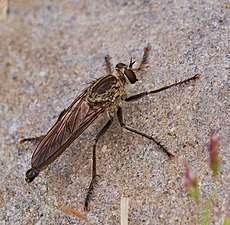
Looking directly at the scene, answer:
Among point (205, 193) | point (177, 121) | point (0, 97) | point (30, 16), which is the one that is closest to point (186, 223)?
point (205, 193)

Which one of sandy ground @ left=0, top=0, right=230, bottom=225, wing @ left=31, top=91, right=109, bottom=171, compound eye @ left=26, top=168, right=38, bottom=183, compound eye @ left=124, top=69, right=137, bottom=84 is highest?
wing @ left=31, top=91, right=109, bottom=171

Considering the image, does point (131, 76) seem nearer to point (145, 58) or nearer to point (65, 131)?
point (145, 58)

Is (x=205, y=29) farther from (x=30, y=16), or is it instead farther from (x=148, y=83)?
(x=30, y=16)

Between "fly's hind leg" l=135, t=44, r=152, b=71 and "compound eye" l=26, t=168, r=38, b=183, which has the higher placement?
"compound eye" l=26, t=168, r=38, b=183

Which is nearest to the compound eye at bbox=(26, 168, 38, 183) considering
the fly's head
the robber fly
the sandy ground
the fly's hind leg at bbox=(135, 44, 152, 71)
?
the robber fly

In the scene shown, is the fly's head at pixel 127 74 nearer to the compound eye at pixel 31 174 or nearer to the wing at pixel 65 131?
the wing at pixel 65 131

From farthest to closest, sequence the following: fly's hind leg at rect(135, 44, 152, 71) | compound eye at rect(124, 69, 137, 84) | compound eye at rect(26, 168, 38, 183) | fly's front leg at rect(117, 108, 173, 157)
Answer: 1. fly's hind leg at rect(135, 44, 152, 71)
2. compound eye at rect(124, 69, 137, 84)
3. compound eye at rect(26, 168, 38, 183)
4. fly's front leg at rect(117, 108, 173, 157)

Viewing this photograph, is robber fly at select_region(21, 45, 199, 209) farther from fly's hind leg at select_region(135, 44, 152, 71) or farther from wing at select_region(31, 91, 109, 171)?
fly's hind leg at select_region(135, 44, 152, 71)
